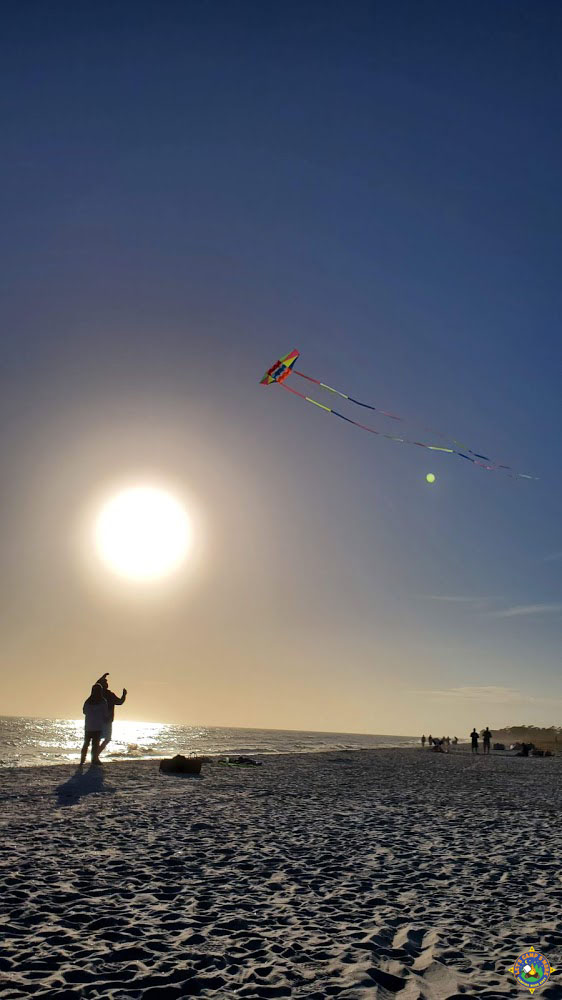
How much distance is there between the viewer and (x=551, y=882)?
716 centimetres

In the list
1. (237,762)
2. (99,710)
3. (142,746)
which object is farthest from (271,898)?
(142,746)

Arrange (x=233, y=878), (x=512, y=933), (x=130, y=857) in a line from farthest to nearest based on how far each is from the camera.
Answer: (x=130, y=857), (x=233, y=878), (x=512, y=933)

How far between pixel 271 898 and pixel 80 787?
1027cm

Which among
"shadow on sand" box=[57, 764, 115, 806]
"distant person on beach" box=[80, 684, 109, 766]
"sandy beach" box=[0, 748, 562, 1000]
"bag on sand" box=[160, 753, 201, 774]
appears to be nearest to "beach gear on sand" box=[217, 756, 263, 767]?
"bag on sand" box=[160, 753, 201, 774]

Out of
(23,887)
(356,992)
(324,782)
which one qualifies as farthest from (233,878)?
(324,782)

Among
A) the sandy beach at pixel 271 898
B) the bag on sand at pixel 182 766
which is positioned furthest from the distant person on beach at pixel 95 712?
the sandy beach at pixel 271 898

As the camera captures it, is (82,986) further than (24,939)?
No

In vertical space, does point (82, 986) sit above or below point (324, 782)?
above

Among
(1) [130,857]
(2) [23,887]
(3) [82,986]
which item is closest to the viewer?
(3) [82,986]

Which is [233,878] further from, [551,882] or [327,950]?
[551,882]

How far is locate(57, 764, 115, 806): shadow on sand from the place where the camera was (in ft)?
42.9

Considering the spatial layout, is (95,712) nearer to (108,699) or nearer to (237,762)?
(108,699)

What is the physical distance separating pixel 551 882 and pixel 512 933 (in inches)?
83.5

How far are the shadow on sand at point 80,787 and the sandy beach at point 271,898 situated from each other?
25cm
